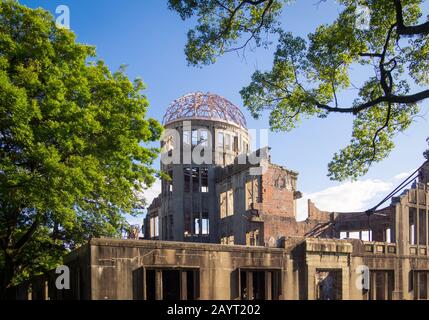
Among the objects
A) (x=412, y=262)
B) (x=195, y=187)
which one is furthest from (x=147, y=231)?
(x=412, y=262)

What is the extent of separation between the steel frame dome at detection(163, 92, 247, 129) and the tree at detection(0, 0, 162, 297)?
2153 cm

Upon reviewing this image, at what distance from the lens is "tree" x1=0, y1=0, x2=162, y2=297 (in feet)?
52.1

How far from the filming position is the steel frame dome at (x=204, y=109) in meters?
43.2

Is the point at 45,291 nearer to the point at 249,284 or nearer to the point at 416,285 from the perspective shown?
the point at 249,284

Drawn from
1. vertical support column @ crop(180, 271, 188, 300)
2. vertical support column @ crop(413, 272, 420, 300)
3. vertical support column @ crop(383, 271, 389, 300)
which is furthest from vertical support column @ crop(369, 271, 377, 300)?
vertical support column @ crop(180, 271, 188, 300)

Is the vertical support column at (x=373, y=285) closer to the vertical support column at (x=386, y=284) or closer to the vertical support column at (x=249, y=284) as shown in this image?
the vertical support column at (x=386, y=284)

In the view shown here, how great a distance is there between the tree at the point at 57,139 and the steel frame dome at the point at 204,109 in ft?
70.6

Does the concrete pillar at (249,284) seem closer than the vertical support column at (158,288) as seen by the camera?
No

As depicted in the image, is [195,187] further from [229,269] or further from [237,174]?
[229,269]

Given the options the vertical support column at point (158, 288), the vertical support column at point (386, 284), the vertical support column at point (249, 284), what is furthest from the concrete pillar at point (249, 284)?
the vertical support column at point (386, 284)
